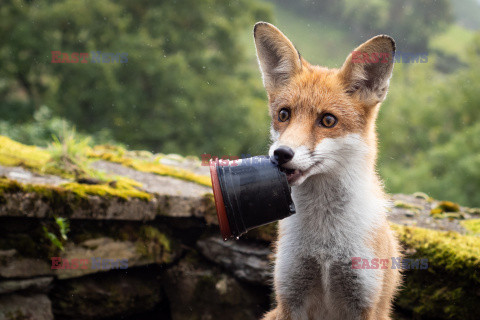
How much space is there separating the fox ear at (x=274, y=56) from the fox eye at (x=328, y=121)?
57 centimetres

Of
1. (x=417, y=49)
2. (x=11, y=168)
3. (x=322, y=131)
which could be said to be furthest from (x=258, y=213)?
(x=417, y=49)

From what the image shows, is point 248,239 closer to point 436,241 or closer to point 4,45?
point 436,241

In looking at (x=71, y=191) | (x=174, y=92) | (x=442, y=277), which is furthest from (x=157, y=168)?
(x=174, y=92)

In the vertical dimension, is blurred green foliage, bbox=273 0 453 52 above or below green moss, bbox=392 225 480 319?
above

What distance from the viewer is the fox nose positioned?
2.27 metres

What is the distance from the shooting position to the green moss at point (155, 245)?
3.85 metres

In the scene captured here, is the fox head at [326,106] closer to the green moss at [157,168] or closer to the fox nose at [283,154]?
the fox nose at [283,154]

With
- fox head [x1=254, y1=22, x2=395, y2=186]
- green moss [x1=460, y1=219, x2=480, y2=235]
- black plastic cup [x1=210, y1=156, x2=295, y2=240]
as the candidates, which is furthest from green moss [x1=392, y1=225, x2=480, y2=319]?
black plastic cup [x1=210, y1=156, x2=295, y2=240]

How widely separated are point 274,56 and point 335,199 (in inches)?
47.6

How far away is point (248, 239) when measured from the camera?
4098 millimetres

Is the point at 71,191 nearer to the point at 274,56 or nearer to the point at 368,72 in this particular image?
the point at 274,56

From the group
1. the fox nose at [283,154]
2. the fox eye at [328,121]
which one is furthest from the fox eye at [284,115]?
the fox nose at [283,154]

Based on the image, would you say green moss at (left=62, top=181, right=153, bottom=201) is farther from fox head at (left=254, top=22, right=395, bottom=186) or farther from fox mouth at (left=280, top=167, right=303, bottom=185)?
fox mouth at (left=280, top=167, right=303, bottom=185)

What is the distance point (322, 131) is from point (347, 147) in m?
0.23
